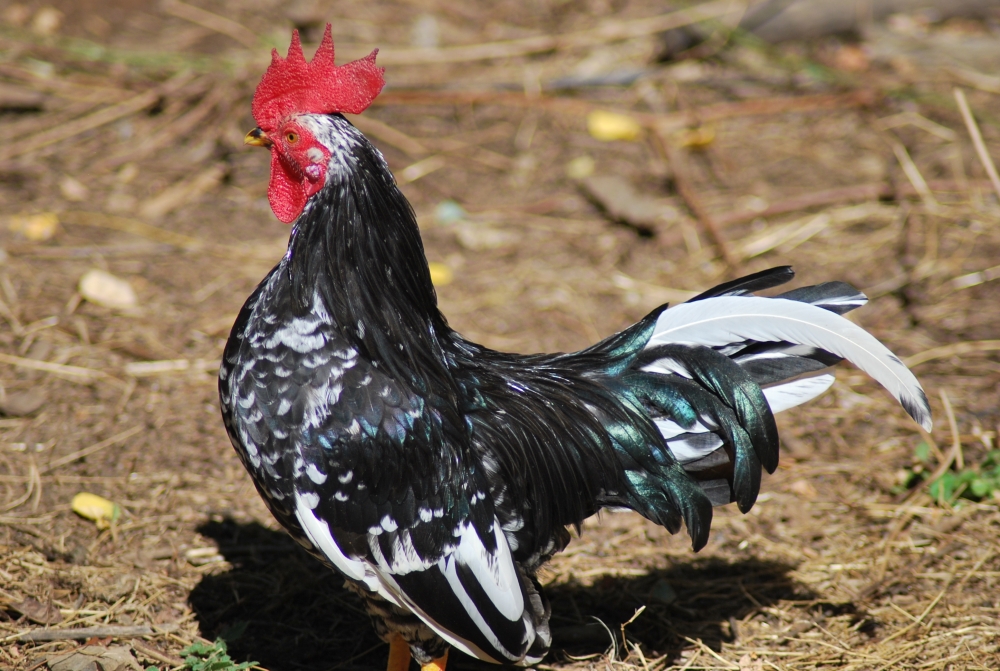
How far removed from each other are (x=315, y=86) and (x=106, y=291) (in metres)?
2.93

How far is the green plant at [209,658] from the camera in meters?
2.98

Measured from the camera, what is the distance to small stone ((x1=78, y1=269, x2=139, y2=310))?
16.6 feet

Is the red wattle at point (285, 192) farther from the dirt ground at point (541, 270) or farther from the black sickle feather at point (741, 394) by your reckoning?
the dirt ground at point (541, 270)

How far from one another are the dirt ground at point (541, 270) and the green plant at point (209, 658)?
8 cm

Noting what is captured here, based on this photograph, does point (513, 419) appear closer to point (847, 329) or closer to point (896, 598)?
point (847, 329)

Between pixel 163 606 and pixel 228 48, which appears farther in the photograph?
pixel 228 48

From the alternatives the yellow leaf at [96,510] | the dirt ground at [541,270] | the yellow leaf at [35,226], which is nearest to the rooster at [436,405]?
the dirt ground at [541,270]

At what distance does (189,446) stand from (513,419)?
6.56 feet

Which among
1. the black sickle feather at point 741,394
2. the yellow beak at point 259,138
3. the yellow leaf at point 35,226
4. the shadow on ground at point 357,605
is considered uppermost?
the yellow leaf at point 35,226

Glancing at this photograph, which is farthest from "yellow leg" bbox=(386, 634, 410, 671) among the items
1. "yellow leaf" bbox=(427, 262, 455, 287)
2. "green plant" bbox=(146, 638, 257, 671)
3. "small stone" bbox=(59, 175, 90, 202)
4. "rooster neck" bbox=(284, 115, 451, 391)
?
"small stone" bbox=(59, 175, 90, 202)

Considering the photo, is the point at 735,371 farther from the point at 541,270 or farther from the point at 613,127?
the point at 613,127

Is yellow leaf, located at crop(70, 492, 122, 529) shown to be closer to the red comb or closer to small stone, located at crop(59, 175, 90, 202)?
the red comb

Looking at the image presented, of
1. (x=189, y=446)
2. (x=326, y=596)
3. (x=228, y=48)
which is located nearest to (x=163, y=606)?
(x=326, y=596)

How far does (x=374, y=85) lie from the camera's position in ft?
9.22
